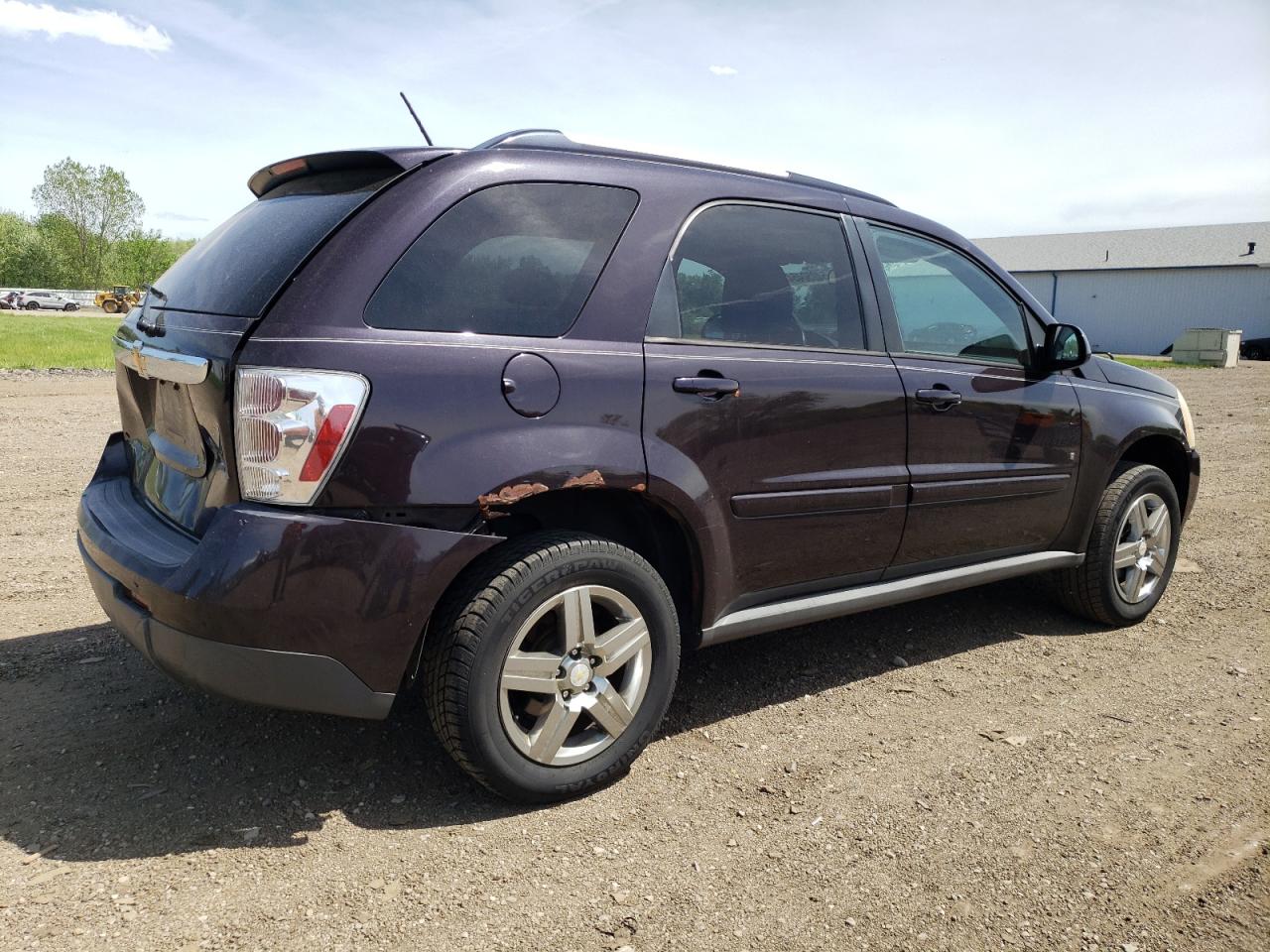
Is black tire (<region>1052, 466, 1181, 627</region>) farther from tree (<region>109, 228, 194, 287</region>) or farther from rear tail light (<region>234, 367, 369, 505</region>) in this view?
tree (<region>109, 228, 194, 287</region>)

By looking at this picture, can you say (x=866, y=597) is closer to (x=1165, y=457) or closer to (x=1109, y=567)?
(x=1109, y=567)

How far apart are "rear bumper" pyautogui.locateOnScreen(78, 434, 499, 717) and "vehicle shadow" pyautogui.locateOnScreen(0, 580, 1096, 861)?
0.45m

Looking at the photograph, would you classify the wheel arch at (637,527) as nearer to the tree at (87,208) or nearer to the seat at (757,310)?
the seat at (757,310)

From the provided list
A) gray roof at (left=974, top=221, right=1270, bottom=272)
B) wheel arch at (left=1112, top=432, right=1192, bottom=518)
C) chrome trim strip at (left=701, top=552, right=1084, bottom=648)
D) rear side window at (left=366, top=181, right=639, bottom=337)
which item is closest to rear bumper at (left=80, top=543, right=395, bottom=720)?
rear side window at (left=366, top=181, right=639, bottom=337)

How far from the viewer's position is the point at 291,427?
2.49 m

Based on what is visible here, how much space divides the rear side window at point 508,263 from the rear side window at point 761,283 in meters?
0.28

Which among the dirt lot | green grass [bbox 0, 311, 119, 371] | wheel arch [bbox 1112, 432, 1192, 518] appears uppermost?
green grass [bbox 0, 311, 119, 371]

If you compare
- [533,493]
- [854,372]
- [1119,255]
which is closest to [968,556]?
[854,372]

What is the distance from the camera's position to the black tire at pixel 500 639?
2.68m

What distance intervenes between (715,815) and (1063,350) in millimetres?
2544

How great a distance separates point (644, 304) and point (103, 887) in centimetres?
210

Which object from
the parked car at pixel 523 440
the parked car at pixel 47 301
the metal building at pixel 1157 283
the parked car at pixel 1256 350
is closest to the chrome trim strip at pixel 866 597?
the parked car at pixel 523 440

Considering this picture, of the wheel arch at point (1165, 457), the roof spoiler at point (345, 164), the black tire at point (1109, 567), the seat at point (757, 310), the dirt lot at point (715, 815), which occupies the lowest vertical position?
the dirt lot at point (715, 815)

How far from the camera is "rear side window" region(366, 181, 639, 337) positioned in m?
2.70
